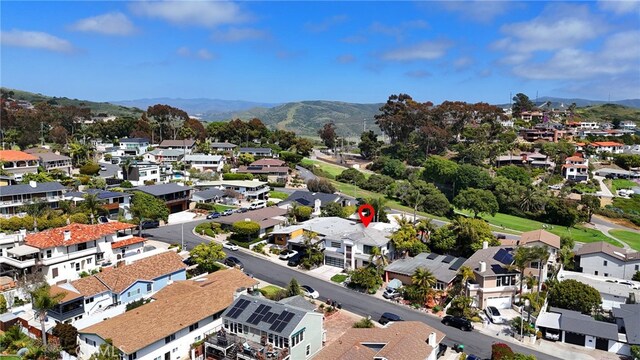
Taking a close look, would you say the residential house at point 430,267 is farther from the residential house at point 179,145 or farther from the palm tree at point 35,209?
the residential house at point 179,145

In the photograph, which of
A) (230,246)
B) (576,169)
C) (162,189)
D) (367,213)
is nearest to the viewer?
(230,246)

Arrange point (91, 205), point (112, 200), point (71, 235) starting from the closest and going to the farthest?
point (71, 235), point (91, 205), point (112, 200)

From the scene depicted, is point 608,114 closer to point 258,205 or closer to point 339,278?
point 258,205

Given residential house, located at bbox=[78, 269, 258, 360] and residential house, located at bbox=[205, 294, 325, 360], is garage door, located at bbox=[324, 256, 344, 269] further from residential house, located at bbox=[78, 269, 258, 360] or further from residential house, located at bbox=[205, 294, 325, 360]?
residential house, located at bbox=[205, 294, 325, 360]

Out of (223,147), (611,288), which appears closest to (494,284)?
(611,288)

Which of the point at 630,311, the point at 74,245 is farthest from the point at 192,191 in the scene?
the point at 630,311

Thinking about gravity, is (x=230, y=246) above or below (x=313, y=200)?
below

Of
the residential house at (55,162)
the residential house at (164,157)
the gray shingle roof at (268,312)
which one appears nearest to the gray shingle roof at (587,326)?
the gray shingle roof at (268,312)
